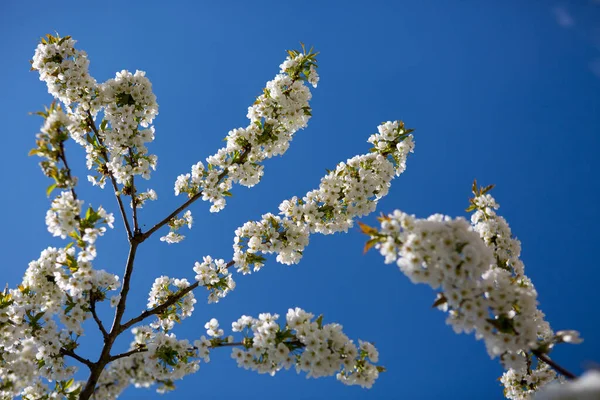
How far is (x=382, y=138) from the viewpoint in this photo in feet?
23.6

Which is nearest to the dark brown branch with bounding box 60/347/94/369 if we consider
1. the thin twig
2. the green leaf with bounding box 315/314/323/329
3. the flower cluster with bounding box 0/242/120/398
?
the flower cluster with bounding box 0/242/120/398

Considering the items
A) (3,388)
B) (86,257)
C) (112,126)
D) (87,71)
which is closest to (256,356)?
(86,257)

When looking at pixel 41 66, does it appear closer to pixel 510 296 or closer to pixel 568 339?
pixel 510 296

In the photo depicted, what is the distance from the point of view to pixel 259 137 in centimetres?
673

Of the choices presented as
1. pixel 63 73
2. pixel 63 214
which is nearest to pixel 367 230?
pixel 63 214

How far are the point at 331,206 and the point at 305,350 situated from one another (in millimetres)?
2919

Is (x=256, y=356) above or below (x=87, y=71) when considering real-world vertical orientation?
below

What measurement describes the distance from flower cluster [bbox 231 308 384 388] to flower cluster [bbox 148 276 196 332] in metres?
2.18

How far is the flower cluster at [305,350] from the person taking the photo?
4484 millimetres

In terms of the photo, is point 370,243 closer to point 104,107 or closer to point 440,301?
point 440,301

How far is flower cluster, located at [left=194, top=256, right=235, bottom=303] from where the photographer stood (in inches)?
255

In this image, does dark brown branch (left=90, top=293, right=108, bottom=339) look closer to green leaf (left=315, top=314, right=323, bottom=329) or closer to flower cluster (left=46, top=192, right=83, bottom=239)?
flower cluster (left=46, top=192, right=83, bottom=239)

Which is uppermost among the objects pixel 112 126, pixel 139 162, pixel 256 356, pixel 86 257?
pixel 112 126

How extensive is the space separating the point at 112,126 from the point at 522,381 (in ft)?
24.4
